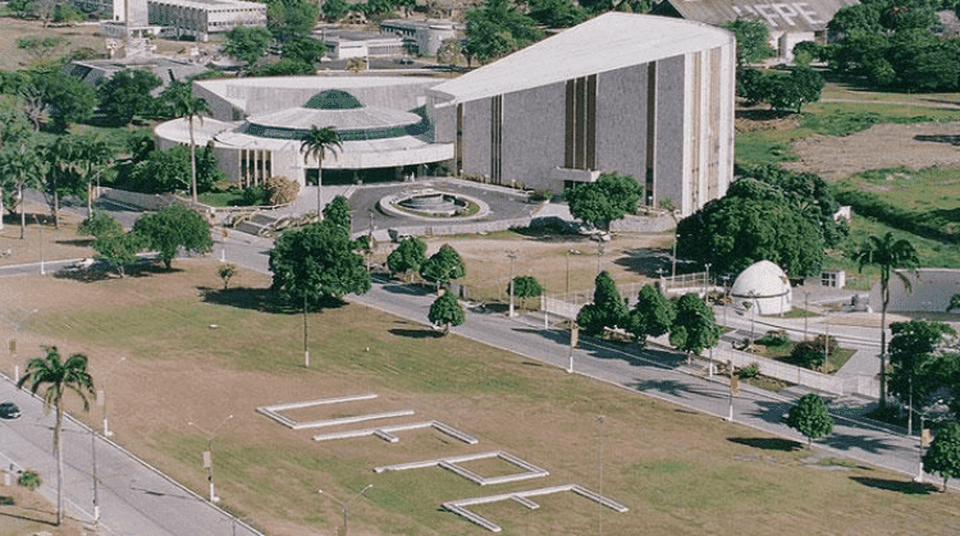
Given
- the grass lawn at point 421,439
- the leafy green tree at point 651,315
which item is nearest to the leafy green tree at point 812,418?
the grass lawn at point 421,439

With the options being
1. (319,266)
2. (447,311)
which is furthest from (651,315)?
(319,266)

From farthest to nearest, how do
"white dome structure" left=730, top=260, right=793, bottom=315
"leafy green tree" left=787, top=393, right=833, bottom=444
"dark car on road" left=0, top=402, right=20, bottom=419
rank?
"white dome structure" left=730, top=260, right=793, bottom=315 → "dark car on road" left=0, top=402, right=20, bottom=419 → "leafy green tree" left=787, top=393, right=833, bottom=444

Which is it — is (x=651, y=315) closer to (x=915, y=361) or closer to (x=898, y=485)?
(x=915, y=361)

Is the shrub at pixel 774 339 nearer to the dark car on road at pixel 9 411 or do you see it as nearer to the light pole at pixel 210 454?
the light pole at pixel 210 454

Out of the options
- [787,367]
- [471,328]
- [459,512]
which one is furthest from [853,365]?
[459,512]

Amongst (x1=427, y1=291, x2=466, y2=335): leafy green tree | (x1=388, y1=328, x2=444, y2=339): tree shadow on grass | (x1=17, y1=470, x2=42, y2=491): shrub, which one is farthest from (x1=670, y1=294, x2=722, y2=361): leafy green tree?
(x1=17, y1=470, x2=42, y2=491): shrub

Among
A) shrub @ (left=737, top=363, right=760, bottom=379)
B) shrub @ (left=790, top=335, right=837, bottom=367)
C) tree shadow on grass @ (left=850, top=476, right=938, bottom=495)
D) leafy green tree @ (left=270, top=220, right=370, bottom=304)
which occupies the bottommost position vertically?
tree shadow on grass @ (left=850, top=476, right=938, bottom=495)

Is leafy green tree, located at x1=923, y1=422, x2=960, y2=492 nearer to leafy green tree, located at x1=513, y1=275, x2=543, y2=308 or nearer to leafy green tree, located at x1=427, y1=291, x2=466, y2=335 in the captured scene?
leafy green tree, located at x1=427, y1=291, x2=466, y2=335
